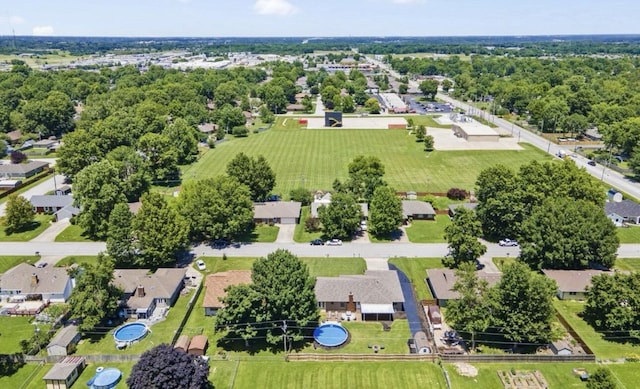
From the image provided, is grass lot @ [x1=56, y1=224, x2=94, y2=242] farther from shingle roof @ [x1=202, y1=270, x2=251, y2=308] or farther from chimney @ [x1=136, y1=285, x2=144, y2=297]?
shingle roof @ [x1=202, y1=270, x2=251, y2=308]

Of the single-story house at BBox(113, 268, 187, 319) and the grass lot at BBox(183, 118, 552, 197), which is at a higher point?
the grass lot at BBox(183, 118, 552, 197)

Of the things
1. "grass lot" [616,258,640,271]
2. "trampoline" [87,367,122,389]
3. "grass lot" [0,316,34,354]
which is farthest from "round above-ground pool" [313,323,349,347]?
"grass lot" [616,258,640,271]

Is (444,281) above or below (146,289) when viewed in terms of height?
above

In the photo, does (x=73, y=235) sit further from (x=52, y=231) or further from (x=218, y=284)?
(x=218, y=284)

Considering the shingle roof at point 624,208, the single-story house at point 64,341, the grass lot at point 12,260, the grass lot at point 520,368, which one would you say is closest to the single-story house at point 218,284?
the single-story house at point 64,341

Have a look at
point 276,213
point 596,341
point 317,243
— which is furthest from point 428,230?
point 596,341

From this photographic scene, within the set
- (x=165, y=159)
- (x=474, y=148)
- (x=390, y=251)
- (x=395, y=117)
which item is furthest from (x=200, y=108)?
(x=390, y=251)
